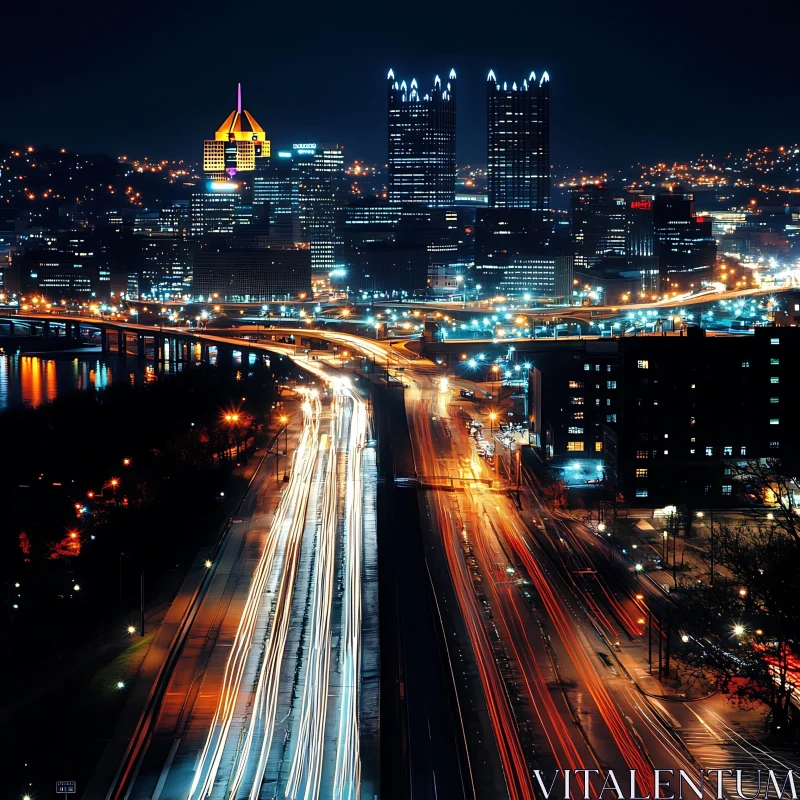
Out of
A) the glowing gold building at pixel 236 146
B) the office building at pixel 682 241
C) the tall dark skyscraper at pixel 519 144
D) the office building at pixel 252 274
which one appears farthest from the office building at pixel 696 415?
the glowing gold building at pixel 236 146

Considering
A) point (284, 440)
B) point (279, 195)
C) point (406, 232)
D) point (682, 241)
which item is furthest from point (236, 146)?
point (284, 440)

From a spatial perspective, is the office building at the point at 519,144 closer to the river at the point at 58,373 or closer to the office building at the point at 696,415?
the river at the point at 58,373

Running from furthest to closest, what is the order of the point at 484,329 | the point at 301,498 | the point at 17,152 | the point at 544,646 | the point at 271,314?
the point at 17,152
the point at 271,314
the point at 484,329
the point at 301,498
the point at 544,646

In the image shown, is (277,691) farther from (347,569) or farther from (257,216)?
(257,216)

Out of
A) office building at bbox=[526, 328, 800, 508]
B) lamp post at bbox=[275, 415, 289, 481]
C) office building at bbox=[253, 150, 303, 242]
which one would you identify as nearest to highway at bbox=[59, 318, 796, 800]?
office building at bbox=[526, 328, 800, 508]

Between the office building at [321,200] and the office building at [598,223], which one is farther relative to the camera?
the office building at [321,200]

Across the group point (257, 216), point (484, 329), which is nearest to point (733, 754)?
point (484, 329)

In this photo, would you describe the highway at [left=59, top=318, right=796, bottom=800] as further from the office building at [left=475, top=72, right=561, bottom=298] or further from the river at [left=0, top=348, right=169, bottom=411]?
the office building at [left=475, top=72, right=561, bottom=298]
